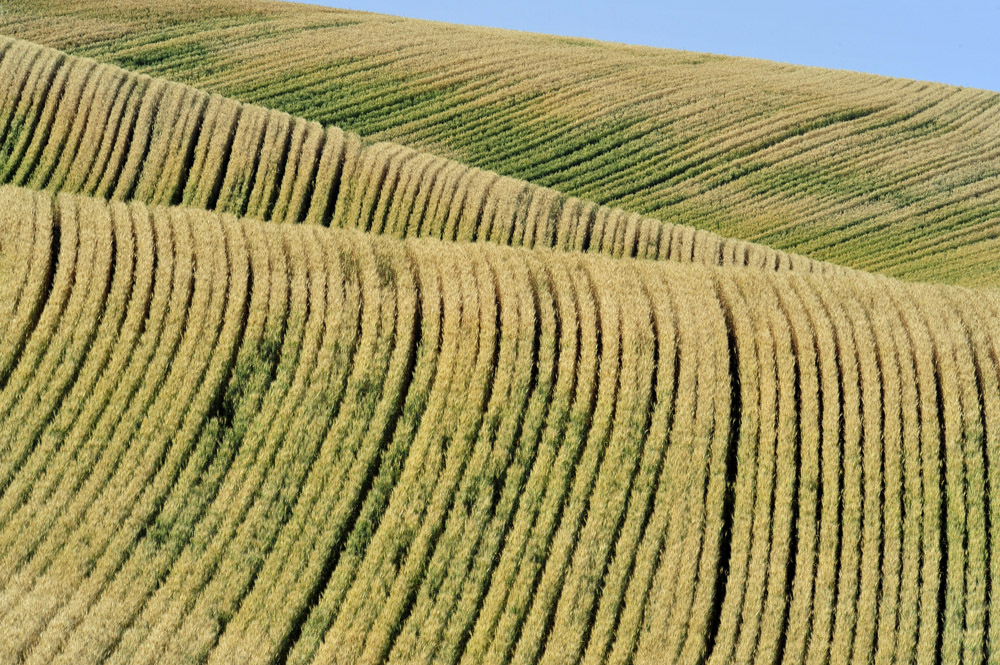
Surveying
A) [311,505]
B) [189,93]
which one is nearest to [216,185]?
[189,93]

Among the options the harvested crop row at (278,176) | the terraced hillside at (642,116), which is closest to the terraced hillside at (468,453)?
the harvested crop row at (278,176)

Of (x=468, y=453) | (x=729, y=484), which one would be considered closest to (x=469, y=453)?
(x=468, y=453)

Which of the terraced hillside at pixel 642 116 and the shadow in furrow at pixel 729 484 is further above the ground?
the terraced hillside at pixel 642 116

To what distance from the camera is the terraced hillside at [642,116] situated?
22469mm

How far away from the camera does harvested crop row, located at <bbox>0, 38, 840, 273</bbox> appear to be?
16891 millimetres

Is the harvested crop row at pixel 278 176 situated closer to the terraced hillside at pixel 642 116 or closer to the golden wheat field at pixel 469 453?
the terraced hillside at pixel 642 116

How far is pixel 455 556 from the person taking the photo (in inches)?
355

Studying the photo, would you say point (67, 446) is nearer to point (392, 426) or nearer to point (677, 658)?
point (392, 426)

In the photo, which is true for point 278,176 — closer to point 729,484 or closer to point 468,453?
point 468,453

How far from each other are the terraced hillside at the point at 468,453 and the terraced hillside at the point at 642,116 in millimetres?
11775

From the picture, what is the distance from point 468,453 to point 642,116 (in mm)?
19193

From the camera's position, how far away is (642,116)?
85.4 ft

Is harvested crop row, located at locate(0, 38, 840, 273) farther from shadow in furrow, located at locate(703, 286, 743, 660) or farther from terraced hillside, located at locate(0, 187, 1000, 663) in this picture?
shadow in furrow, located at locate(703, 286, 743, 660)

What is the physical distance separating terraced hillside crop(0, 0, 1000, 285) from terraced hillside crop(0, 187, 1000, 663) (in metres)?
11.8
